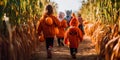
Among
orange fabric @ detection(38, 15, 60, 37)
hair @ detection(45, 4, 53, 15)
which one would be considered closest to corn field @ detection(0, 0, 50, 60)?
orange fabric @ detection(38, 15, 60, 37)

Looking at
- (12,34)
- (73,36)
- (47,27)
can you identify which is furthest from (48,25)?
(12,34)

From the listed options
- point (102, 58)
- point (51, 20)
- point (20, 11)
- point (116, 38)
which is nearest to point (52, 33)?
point (51, 20)

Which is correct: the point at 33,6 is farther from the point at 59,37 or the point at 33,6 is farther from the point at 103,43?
the point at 103,43

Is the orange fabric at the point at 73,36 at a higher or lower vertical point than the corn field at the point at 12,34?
lower

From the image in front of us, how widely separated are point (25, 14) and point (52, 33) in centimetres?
117

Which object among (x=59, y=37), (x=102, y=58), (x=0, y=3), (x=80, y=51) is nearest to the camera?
(x=0, y=3)

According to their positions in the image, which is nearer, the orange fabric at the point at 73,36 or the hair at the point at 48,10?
the hair at the point at 48,10

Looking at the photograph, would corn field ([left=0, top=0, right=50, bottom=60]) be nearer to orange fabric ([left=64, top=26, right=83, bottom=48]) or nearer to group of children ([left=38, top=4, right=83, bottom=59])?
group of children ([left=38, top=4, right=83, bottom=59])

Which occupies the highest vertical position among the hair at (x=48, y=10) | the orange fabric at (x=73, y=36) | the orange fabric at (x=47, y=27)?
the hair at (x=48, y=10)

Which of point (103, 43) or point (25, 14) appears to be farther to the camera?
point (25, 14)

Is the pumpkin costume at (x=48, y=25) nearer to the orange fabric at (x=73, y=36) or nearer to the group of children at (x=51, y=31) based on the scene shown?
the group of children at (x=51, y=31)

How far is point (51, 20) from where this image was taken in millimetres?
12000

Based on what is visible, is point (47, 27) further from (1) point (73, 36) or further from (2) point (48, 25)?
(1) point (73, 36)

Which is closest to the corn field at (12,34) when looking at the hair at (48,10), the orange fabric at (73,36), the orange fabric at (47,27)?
the orange fabric at (47,27)
